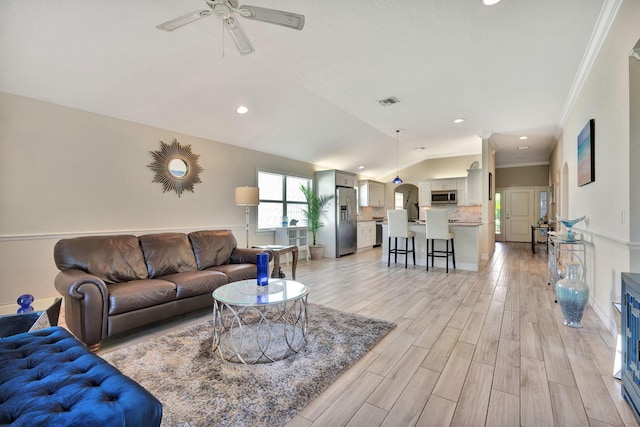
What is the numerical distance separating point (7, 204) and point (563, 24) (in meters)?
5.98

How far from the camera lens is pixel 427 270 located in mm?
5336

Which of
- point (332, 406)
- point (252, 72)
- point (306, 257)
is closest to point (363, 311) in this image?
point (332, 406)

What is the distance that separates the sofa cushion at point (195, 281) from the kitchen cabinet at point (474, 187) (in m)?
7.18

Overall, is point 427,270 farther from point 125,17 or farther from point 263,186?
point 125,17

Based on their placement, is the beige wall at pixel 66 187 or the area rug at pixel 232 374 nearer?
the area rug at pixel 232 374

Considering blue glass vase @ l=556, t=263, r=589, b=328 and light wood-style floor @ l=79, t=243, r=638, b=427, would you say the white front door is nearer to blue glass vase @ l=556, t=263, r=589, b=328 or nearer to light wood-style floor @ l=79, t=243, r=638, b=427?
light wood-style floor @ l=79, t=243, r=638, b=427

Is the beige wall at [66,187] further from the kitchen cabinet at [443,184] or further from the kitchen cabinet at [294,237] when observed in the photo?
the kitchen cabinet at [443,184]

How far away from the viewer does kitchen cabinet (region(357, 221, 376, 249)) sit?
8242 millimetres

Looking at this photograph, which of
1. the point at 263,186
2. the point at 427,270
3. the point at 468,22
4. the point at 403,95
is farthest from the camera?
the point at 263,186

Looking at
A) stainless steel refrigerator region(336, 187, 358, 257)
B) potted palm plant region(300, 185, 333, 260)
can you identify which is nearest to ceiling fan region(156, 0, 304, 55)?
potted palm plant region(300, 185, 333, 260)

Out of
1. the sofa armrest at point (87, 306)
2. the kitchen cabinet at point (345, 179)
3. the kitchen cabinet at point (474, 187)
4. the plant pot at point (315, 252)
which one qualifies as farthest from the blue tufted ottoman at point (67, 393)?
the kitchen cabinet at point (474, 187)

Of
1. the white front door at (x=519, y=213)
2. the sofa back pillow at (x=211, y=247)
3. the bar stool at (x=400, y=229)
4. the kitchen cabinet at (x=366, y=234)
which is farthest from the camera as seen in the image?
the white front door at (x=519, y=213)

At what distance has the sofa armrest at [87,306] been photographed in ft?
7.60

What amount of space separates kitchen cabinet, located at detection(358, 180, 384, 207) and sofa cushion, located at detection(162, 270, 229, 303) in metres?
6.20
